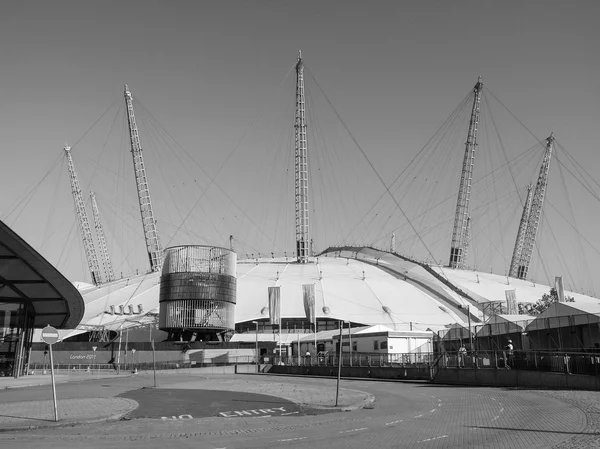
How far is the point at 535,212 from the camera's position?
5910 inches

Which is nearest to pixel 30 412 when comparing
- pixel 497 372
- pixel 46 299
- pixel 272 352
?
pixel 46 299

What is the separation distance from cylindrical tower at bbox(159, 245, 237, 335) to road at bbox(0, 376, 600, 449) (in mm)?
63986

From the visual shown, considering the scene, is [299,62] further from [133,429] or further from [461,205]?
[133,429]

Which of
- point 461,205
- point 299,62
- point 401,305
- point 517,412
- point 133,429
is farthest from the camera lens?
point 461,205

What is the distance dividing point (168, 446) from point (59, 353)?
86.6 metres

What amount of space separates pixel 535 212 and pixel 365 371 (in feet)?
371

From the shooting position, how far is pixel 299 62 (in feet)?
397

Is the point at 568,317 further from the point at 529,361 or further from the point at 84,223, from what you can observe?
the point at 84,223

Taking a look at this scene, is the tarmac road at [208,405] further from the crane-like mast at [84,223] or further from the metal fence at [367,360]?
the crane-like mast at [84,223]

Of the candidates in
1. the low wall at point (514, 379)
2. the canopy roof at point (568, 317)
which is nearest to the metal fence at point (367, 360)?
the low wall at point (514, 379)

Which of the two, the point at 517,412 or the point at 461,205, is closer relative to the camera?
the point at 517,412

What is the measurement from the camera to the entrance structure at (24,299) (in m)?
30.2

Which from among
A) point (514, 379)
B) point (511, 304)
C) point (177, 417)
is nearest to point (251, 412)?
point (177, 417)

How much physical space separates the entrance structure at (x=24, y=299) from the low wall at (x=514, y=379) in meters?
27.0
